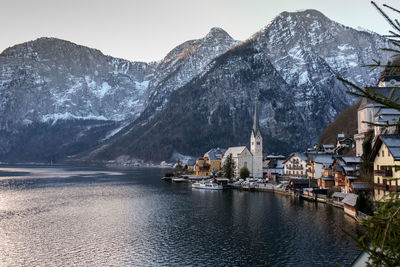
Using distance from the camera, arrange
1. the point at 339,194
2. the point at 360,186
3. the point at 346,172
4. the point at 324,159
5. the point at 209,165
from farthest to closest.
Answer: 1. the point at 209,165
2. the point at 324,159
3. the point at 346,172
4. the point at 339,194
5. the point at 360,186

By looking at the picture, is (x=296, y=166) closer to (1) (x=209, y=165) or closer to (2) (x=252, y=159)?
(2) (x=252, y=159)

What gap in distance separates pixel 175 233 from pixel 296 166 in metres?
91.5

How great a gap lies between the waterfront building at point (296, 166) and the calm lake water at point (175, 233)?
41.0 metres

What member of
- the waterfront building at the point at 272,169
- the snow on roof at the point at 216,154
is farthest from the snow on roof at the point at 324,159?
the snow on roof at the point at 216,154

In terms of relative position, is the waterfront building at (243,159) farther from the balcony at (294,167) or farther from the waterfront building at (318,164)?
the waterfront building at (318,164)

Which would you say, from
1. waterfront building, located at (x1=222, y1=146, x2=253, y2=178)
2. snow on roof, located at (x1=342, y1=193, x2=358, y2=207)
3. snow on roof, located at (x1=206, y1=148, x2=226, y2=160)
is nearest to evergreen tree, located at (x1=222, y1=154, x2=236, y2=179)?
waterfront building, located at (x1=222, y1=146, x2=253, y2=178)

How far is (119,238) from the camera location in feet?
189

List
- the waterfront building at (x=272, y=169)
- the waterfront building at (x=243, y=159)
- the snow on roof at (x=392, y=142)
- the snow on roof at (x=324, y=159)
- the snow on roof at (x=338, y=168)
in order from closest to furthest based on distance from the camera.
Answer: the snow on roof at (x=392, y=142) → the snow on roof at (x=338, y=168) → the snow on roof at (x=324, y=159) → the waterfront building at (x=272, y=169) → the waterfront building at (x=243, y=159)

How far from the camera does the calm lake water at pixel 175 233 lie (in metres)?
46.0

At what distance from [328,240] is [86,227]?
42.5 meters

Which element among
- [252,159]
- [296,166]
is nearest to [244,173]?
[252,159]

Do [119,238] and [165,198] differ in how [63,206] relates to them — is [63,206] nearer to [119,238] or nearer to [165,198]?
[165,198]

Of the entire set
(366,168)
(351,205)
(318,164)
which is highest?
(318,164)

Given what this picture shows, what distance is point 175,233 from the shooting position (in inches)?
2366
